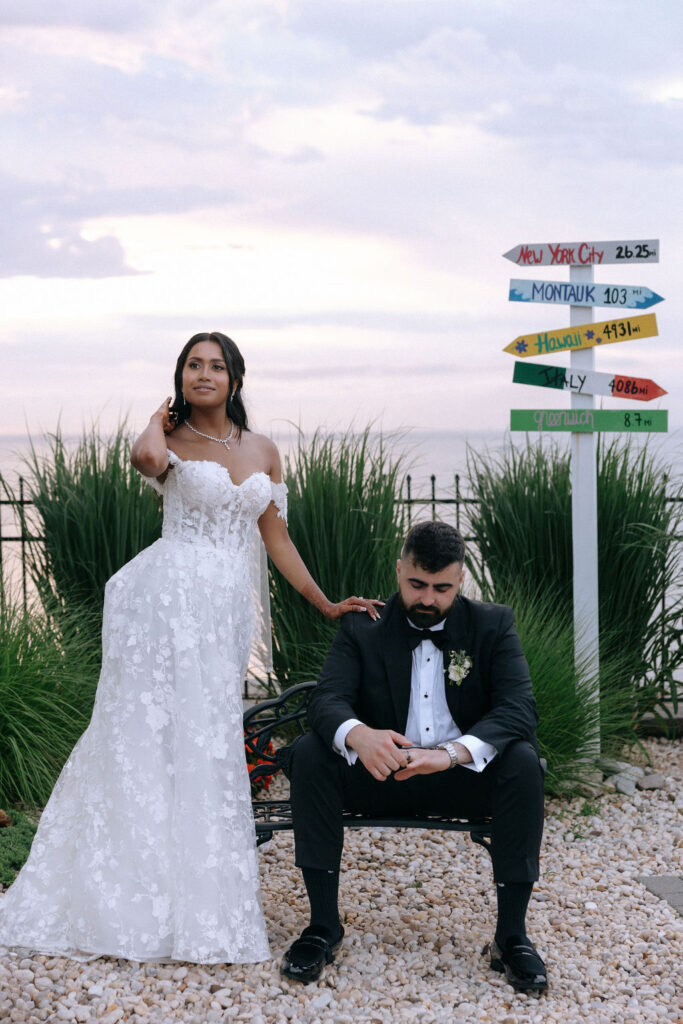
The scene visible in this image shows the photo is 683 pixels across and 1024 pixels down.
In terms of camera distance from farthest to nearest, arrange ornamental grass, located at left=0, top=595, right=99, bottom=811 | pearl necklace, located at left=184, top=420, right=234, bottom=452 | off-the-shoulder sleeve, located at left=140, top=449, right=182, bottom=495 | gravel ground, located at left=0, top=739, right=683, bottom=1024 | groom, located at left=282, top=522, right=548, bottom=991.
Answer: ornamental grass, located at left=0, top=595, right=99, bottom=811
pearl necklace, located at left=184, top=420, right=234, bottom=452
off-the-shoulder sleeve, located at left=140, top=449, right=182, bottom=495
groom, located at left=282, top=522, right=548, bottom=991
gravel ground, located at left=0, top=739, right=683, bottom=1024

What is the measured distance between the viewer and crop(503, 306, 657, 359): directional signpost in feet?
17.5

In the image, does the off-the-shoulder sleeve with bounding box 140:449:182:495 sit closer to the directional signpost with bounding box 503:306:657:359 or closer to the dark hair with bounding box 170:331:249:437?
the dark hair with bounding box 170:331:249:437

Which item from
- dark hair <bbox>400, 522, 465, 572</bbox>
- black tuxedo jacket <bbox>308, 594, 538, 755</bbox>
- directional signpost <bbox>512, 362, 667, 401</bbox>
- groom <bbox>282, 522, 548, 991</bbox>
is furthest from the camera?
directional signpost <bbox>512, 362, 667, 401</bbox>

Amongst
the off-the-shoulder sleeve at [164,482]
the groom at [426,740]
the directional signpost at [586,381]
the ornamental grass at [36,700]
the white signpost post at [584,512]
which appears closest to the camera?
the groom at [426,740]

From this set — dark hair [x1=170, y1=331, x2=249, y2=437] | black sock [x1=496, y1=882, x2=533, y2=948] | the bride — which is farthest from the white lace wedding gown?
black sock [x1=496, y1=882, x2=533, y2=948]

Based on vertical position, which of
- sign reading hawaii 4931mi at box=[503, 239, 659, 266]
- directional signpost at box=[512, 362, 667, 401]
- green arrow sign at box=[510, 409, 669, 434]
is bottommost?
green arrow sign at box=[510, 409, 669, 434]

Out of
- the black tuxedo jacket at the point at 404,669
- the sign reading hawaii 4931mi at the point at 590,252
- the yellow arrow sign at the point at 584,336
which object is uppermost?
the sign reading hawaii 4931mi at the point at 590,252

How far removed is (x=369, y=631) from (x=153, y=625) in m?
0.70

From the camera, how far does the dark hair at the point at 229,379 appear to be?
11.4 ft

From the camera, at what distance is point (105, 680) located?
10.9 ft

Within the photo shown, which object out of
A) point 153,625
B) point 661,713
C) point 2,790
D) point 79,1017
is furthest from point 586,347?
point 79,1017

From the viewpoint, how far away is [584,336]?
537 centimetres

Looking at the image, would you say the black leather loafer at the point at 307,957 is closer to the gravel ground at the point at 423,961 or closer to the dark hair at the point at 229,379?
the gravel ground at the point at 423,961

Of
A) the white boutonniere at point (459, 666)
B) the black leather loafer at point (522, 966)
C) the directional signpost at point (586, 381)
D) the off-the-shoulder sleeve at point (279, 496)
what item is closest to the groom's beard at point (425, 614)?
the white boutonniere at point (459, 666)
